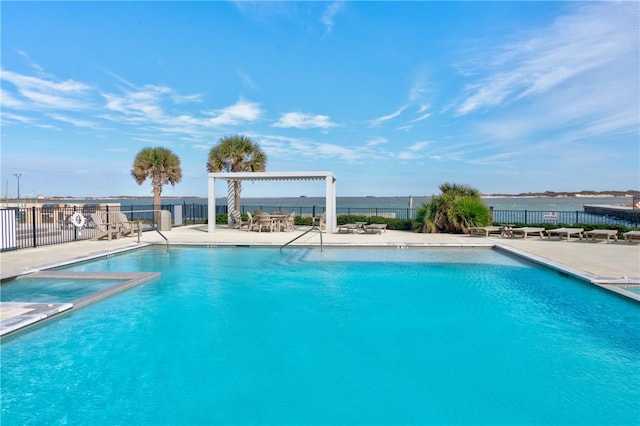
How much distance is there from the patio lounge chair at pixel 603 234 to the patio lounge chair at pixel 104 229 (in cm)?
1683

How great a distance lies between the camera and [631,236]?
1258 centimetres

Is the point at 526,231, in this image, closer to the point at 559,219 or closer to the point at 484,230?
the point at 484,230

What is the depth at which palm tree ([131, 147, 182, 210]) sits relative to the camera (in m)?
21.6

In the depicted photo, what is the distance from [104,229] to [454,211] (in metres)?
14.0

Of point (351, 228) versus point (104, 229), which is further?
point (351, 228)

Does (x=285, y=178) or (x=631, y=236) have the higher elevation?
(x=285, y=178)

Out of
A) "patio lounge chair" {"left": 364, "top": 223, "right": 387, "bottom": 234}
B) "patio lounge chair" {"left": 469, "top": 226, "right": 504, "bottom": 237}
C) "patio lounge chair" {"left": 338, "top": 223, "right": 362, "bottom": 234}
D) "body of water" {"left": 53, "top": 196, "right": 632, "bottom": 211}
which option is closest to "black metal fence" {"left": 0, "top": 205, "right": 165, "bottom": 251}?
"patio lounge chair" {"left": 338, "top": 223, "right": 362, "bottom": 234}

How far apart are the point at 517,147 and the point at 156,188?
81.4 ft

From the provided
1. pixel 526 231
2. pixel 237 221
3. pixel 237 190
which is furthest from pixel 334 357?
pixel 237 190

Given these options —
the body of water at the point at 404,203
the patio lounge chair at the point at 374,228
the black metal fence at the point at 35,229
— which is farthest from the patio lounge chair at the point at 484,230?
the body of water at the point at 404,203

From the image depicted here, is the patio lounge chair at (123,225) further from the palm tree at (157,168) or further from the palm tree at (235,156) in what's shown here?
the palm tree at (235,156)

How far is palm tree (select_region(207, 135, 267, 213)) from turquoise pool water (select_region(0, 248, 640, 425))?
1422 cm

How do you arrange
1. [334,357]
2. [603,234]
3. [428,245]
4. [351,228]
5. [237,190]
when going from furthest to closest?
[237,190]
[351,228]
[603,234]
[428,245]
[334,357]

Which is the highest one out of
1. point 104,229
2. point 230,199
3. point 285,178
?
point 285,178
